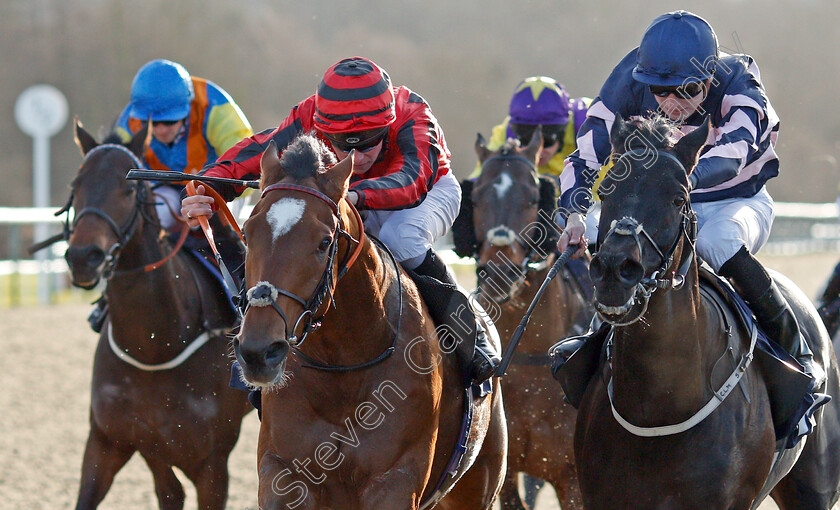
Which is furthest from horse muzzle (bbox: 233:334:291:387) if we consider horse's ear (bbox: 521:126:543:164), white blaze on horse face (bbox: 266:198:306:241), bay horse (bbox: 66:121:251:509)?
horse's ear (bbox: 521:126:543:164)

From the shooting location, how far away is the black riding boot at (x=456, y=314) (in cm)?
389

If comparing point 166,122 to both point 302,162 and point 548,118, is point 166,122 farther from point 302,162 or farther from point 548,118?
point 302,162

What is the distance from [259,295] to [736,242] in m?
1.86

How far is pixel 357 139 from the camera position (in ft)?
12.4

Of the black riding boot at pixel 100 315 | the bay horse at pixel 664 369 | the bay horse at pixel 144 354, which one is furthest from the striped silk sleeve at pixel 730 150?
the black riding boot at pixel 100 315

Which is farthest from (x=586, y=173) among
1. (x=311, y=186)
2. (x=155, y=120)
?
(x=155, y=120)

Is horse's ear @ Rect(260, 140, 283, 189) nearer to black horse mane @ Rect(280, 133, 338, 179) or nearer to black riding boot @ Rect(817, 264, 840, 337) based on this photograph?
black horse mane @ Rect(280, 133, 338, 179)

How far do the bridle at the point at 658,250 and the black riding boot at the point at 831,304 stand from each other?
9.61ft

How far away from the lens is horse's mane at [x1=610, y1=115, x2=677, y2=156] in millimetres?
3262

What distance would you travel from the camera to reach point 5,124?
25906mm

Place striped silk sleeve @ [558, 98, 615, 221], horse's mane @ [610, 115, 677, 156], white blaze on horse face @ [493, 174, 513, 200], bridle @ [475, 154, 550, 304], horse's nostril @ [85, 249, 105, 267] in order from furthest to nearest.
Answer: white blaze on horse face @ [493, 174, 513, 200], bridle @ [475, 154, 550, 304], horse's nostril @ [85, 249, 105, 267], striped silk sleeve @ [558, 98, 615, 221], horse's mane @ [610, 115, 677, 156]

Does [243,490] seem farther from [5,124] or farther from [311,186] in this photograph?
[5,124]

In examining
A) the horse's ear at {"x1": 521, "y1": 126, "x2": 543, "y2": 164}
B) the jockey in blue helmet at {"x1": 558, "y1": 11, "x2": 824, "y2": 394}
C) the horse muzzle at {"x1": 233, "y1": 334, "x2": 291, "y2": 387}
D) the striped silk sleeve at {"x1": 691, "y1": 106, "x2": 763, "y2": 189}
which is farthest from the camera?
the horse's ear at {"x1": 521, "y1": 126, "x2": 543, "y2": 164}

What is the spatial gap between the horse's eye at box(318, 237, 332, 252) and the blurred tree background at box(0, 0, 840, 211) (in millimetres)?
22878
